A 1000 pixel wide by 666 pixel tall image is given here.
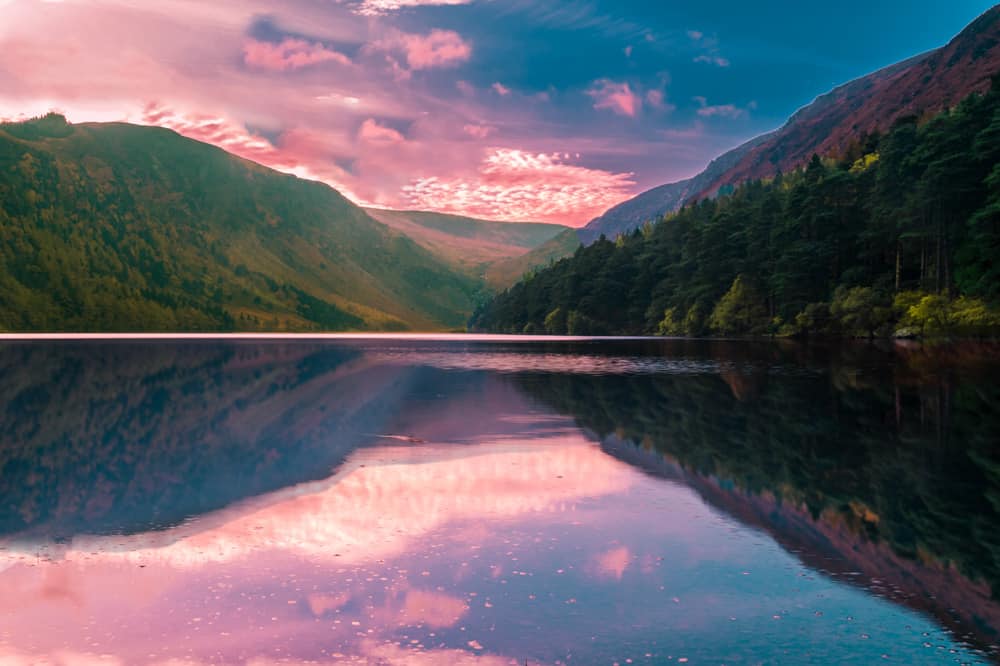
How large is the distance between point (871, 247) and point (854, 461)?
102m

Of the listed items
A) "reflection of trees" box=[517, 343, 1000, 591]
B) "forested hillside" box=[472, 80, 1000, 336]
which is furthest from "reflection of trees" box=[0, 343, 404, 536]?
"forested hillside" box=[472, 80, 1000, 336]

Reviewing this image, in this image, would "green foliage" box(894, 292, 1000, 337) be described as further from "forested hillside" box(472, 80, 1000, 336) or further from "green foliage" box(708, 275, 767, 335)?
"green foliage" box(708, 275, 767, 335)

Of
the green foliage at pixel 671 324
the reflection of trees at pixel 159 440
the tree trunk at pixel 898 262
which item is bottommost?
the reflection of trees at pixel 159 440

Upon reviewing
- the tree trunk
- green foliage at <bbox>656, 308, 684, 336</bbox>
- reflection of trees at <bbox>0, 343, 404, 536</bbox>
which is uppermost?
the tree trunk

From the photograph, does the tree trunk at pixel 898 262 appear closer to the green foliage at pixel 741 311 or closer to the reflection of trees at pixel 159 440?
the green foliage at pixel 741 311

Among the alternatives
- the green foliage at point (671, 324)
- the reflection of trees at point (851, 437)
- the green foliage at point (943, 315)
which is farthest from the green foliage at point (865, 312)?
the green foliage at point (671, 324)

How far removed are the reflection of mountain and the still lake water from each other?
0.34 ft

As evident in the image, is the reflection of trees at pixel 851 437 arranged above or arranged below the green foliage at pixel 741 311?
below

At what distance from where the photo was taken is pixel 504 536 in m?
15.5

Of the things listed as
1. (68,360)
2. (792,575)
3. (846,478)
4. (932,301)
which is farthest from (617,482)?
(932,301)

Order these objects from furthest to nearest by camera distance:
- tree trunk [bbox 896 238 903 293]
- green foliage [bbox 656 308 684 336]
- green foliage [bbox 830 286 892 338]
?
green foliage [bbox 656 308 684 336]
tree trunk [bbox 896 238 903 293]
green foliage [bbox 830 286 892 338]

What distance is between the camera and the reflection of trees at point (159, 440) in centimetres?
1878

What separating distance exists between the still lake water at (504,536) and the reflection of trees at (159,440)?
190 mm

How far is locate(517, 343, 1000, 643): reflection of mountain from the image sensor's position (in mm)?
13844
